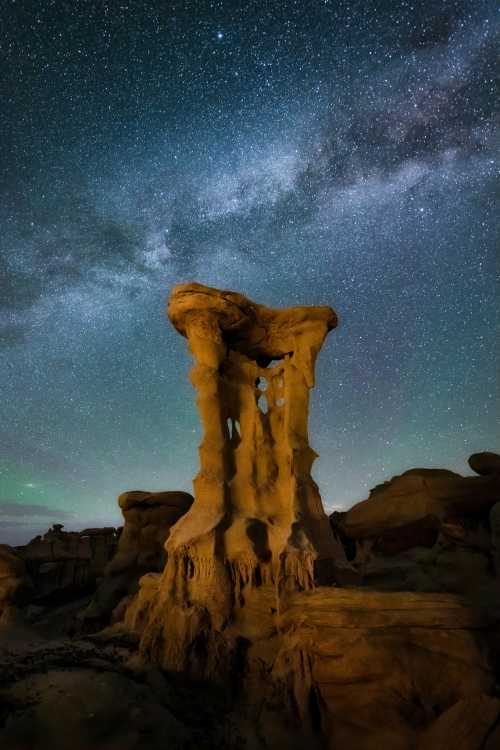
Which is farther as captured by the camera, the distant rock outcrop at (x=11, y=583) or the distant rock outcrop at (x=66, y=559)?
the distant rock outcrop at (x=66, y=559)

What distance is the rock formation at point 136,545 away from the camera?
25.8 meters

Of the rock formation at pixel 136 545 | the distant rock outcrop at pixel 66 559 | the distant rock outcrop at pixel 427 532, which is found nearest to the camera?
the distant rock outcrop at pixel 427 532

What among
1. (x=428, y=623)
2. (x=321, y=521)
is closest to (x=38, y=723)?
(x=428, y=623)

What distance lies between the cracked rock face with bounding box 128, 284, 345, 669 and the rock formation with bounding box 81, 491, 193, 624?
8.54m

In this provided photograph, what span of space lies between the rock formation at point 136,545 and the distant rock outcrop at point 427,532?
1113cm

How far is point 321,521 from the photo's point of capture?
16672 millimetres

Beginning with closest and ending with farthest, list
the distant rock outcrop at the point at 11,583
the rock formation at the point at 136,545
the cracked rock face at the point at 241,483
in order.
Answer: the cracked rock face at the point at 241,483 → the distant rock outcrop at the point at 11,583 → the rock formation at the point at 136,545

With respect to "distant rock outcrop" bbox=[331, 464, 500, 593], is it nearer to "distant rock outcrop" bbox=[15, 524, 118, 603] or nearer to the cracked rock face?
the cracked rock face

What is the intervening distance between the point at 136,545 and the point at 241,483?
48.9 ft

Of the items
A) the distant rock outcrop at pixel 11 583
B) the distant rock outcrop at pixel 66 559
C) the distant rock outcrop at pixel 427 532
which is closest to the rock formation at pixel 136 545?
the distant rock outcrop at pixel 11 583

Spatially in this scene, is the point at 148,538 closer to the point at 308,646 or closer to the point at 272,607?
the point at 272,607

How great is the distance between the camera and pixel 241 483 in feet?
56.1

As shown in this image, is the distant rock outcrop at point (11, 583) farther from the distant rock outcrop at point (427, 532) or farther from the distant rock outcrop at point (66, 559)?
the distant rock outcrop at point (427, 532)

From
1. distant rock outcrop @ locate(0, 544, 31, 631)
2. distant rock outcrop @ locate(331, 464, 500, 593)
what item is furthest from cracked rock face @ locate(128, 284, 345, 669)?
distant rock outcrop @ locate(0, 544, 31, 631)
